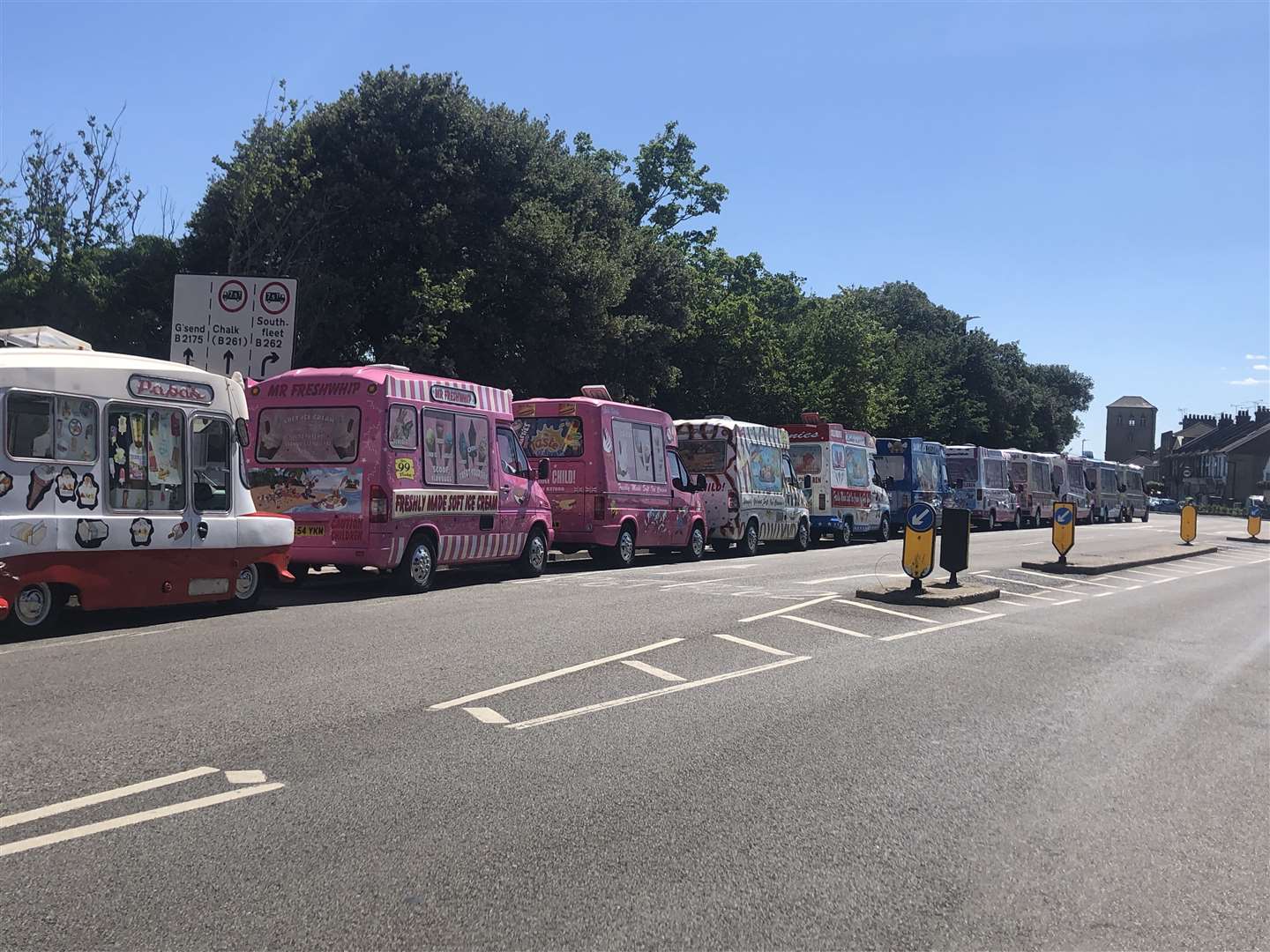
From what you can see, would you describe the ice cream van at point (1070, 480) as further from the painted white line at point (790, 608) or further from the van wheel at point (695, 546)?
the painted white line at point (790, 608)

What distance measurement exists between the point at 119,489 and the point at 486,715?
5.18 metres

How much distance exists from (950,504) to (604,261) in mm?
15669

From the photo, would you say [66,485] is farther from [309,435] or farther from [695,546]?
[695,546]

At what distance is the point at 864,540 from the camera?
32906 millimetres

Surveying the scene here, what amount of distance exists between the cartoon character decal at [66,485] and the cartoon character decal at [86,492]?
54 mm

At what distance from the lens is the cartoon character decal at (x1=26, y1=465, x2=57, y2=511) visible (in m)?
9.57

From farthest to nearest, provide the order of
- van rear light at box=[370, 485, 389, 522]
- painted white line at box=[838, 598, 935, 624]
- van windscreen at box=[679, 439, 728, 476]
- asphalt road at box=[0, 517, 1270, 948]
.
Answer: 1. van windscreen at box=[679, 439, 728, 476]
2. van rear light at box=[370, 485, 389, 522]
3. painted white line at box=[838, 598, 935, 624]
4. asphalt road at box=[0, 517, 1270, 948]

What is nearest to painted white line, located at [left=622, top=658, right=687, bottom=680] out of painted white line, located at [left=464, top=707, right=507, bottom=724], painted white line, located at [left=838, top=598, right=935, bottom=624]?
painted white line, located at [left=464, top=707, right=507, bottom=724]

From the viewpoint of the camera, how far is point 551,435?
1908 cm

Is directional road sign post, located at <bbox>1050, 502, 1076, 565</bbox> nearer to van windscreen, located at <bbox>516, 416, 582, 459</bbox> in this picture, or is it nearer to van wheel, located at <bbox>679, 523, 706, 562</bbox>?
van wheel, located at <bbox>679, 523, 706, 562</bbox>

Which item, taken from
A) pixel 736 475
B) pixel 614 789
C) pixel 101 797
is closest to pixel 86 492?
pixel 101 797

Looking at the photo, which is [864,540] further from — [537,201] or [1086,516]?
[1086,516]

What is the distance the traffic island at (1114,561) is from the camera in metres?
20.9

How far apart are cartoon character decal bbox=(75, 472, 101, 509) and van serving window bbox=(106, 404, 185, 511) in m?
0.18
